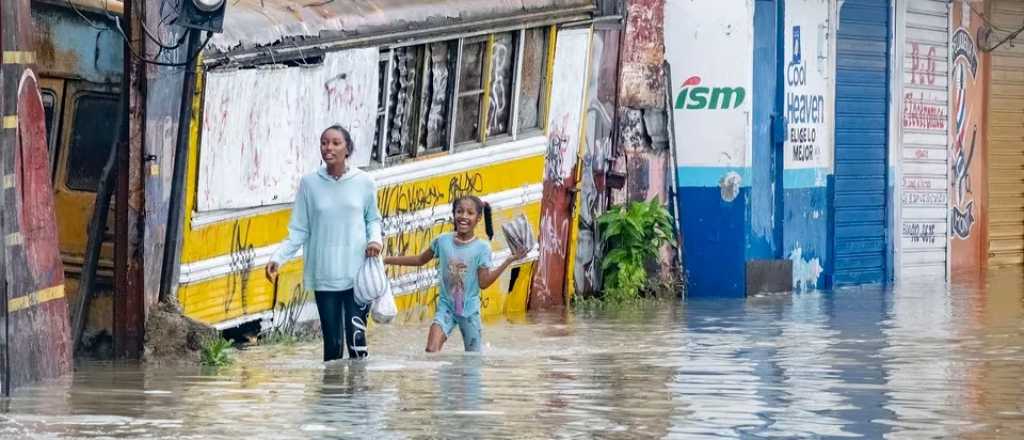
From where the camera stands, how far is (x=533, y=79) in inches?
738

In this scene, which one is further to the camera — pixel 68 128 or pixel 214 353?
pixel 68 128

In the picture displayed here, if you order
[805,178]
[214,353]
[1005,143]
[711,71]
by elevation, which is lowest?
[214,353]

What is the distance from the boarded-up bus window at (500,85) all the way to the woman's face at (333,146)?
505 centimetres

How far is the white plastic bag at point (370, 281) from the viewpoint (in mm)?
13078

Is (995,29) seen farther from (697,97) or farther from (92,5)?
(92,5)

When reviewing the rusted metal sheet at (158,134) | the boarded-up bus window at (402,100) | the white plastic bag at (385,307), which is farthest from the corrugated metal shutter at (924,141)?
the rusted metal sheet at (158,134)

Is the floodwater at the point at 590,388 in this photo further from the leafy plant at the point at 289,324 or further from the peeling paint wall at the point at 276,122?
the peeling paint wall at the point at 276,122

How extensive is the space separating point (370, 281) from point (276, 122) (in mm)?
2070

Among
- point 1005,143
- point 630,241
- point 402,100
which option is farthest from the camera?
point 1005,143

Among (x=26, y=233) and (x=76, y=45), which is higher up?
(x=76, y=45)

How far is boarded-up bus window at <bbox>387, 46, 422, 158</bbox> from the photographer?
16442mm

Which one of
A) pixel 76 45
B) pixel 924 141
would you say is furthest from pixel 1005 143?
pixel 76 45

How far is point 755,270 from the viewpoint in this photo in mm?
21391

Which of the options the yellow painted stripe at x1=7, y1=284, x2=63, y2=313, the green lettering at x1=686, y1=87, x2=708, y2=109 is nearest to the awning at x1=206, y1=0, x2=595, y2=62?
the yellow painted stripe at x1=7, y1=284, x2=63, y2=313
